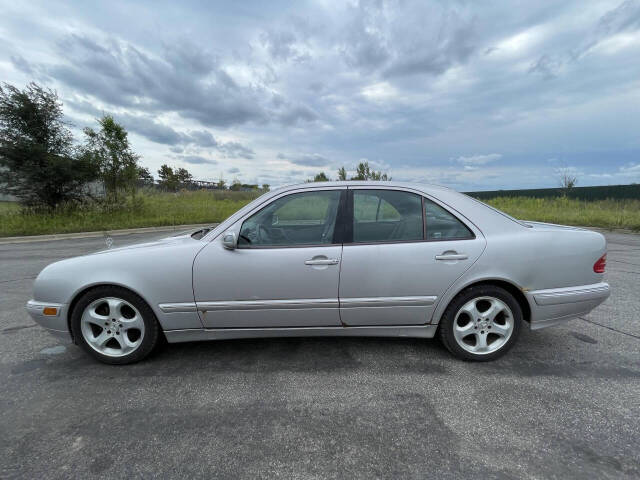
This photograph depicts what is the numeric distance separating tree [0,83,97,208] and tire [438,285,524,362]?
50.0ft

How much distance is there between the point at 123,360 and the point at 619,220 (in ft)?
55.5

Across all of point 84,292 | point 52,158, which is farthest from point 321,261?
point 52,158

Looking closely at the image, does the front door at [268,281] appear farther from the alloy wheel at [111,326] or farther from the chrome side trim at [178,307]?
the alloy wheel at [111,326]

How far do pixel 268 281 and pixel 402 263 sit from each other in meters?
1.08

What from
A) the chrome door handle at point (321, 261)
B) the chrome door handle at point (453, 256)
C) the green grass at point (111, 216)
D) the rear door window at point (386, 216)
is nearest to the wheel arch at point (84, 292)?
the chrome door handle at point (321, 261)

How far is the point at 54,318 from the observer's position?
2.39 meters

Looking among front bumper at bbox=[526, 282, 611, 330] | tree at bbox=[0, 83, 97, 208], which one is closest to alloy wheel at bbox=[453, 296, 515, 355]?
front bumper at bbox=[526, 282, 611, 330]

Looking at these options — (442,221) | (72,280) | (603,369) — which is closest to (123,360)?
(72,280)

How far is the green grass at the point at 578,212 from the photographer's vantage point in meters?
12.0

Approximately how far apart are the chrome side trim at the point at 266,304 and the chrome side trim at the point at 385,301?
11cm

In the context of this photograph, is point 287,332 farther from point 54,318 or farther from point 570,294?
point 570,294

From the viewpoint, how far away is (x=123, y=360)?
2.45 meters

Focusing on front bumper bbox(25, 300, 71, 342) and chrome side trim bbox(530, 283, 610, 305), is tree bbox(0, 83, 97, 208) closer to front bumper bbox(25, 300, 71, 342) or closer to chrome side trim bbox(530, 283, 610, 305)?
front bumper bbox(25, 300, 71, 342)

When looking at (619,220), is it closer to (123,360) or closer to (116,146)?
(123,360)
